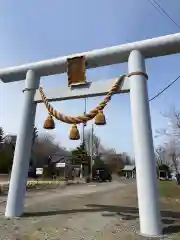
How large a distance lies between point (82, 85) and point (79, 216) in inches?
125

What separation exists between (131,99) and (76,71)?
69.2 inches

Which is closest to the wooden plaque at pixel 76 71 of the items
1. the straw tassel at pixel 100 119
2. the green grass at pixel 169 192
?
the straw tassel at pixel 100 119

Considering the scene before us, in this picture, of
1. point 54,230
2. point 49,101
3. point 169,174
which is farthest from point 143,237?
point 169,174

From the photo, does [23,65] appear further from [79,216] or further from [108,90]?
[79,216]

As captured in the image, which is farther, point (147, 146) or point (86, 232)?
point (147, 146)

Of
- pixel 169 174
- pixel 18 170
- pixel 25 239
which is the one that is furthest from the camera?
pixel 169 174

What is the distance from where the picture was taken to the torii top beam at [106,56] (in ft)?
21.2

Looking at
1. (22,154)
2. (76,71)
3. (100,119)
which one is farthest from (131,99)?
(22,154)

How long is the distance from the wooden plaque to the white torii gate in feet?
0.50

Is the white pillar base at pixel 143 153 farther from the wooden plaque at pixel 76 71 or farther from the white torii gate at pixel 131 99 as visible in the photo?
the wooden plaque at pixel 76 71

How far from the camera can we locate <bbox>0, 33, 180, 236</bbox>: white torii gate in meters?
5.61

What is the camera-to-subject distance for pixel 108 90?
22.1 ft

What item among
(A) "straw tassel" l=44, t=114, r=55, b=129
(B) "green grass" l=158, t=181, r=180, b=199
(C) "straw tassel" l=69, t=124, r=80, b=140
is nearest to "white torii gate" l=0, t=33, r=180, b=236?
(A) "straw tassel" l=44, t=114, r=55, b=129

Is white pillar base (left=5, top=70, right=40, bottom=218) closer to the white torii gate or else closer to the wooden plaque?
the white torii gate
